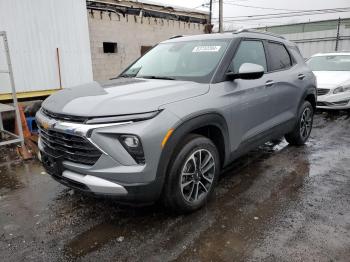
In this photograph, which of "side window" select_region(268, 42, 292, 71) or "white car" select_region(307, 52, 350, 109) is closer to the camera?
"side window" select_region(268, 42, 292, 71)

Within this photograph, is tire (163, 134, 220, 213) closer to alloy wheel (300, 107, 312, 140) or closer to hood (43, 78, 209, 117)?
hood (43, 78, 209, 117)

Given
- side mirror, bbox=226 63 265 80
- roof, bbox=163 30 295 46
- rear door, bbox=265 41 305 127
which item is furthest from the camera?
rear door, bbox=265 41 305 127

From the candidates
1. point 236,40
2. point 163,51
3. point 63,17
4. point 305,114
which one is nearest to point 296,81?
point 305,114

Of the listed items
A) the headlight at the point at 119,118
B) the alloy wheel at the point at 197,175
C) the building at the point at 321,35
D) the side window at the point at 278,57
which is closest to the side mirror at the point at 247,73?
the alloy wheel at the point at 197,175

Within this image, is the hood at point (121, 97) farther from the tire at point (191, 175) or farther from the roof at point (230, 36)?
the roof at point (230, 36)

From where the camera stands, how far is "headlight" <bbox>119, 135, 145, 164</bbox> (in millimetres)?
2518

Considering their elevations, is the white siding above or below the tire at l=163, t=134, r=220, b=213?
above

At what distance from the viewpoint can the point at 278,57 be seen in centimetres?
457

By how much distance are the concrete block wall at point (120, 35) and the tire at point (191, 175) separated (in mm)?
8079

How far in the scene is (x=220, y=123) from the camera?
10.6ft

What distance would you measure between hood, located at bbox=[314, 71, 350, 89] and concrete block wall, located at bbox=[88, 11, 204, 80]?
6.54 metres

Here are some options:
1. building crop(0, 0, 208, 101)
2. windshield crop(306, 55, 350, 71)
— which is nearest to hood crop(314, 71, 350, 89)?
windshield crop(306, 55, 350, 71)

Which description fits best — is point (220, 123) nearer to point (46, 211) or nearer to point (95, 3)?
point (46, 211)

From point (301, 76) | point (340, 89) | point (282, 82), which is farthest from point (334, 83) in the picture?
point (282, 82)
